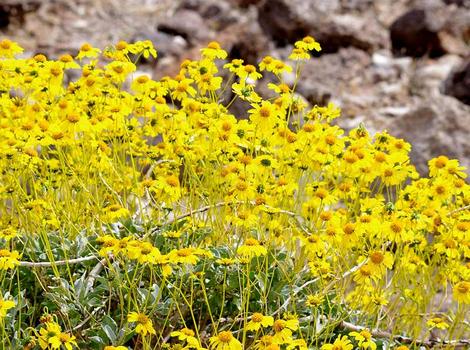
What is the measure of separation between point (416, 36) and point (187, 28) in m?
2.46

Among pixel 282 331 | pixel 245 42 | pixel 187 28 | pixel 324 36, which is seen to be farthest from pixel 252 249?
pixel 187 28

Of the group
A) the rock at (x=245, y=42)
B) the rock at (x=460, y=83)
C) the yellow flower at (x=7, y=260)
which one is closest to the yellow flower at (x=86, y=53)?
the yellow flower at (x=7, y=260)

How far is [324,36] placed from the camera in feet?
28.5

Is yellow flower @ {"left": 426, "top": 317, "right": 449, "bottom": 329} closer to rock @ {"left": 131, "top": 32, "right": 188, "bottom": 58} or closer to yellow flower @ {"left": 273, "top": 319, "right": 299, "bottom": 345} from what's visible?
yellow flower @ {"left": 273, "top": 319, "right": 299, "bottom": 345}

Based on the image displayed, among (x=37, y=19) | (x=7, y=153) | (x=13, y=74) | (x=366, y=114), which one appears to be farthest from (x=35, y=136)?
(x=37, y=19)

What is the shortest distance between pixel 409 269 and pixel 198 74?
51.5 inches

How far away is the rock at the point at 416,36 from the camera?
884 cm

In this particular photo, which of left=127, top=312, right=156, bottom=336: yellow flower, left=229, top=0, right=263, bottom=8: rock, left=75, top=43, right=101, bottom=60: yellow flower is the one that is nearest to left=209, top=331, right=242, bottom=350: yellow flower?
left=127, top=312, right=156, bottom=336: yellow flower

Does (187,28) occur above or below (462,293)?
below

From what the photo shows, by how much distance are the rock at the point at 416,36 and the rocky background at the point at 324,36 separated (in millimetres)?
11

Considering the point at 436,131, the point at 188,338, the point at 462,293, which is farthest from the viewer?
the point at 436,131

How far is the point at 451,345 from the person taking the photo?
358 cm

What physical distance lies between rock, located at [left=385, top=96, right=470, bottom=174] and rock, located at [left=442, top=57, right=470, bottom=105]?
132cm

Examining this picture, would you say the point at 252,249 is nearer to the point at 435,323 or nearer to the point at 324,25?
the point at 435,323
